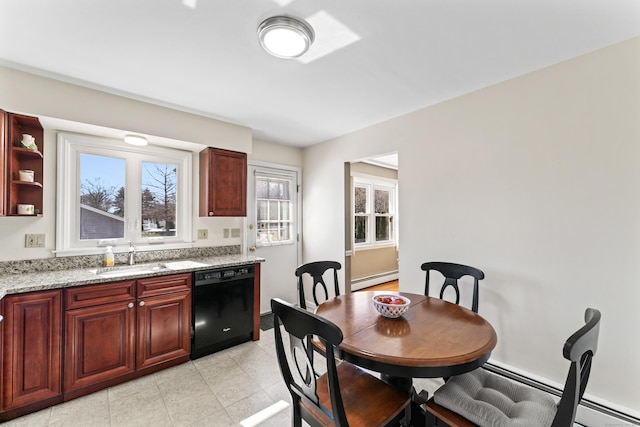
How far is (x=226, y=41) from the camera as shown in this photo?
172 centimetres

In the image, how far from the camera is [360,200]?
5.32m

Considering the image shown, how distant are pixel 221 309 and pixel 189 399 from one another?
819 millimetres

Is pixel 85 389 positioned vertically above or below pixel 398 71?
below

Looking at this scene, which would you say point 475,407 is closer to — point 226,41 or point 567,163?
point 567,163

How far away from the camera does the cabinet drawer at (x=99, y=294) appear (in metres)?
2.01

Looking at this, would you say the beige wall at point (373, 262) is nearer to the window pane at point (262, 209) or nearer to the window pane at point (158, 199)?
the window pane at point (262, 209)

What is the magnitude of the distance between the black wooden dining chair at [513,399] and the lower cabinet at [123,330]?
2228 millimetres

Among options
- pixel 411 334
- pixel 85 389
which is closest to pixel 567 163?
pixel 411 334

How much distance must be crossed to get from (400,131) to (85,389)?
3.68 meters

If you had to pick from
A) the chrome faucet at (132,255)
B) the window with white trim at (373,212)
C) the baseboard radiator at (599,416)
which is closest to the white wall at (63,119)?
the chrome faucet at (132,255)

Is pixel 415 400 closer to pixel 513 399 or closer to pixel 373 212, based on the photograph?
pixel 513 399

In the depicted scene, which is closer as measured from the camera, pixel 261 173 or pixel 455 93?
pixel 455 93

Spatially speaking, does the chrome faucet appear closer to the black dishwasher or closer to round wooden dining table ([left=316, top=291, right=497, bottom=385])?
the black dishwasher

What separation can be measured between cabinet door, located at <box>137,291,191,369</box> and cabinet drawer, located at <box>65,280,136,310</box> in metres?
0.14
